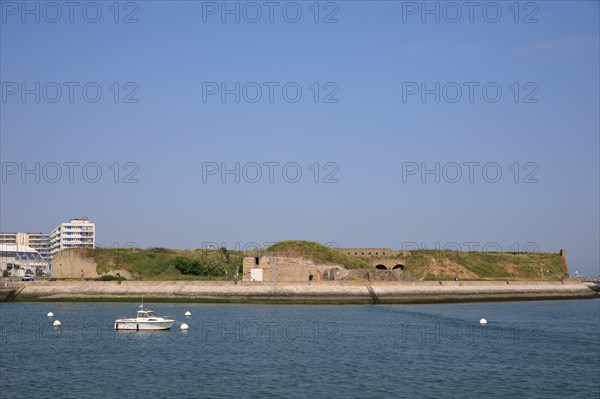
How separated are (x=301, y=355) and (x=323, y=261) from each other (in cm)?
5501

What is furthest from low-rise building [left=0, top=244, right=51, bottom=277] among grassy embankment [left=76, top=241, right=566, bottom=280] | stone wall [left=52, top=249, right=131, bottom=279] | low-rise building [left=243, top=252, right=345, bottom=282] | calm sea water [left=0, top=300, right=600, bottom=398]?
calm sea water [left=0, top=300, right=600, bottom=398]

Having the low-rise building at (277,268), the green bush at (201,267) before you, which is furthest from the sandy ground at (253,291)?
the green bush at (201,267)

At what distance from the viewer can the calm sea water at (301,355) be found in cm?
3509

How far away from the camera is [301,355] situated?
44781mm

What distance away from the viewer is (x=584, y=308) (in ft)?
285

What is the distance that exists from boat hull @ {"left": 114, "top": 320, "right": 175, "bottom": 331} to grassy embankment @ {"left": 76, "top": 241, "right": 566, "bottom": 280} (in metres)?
33.7

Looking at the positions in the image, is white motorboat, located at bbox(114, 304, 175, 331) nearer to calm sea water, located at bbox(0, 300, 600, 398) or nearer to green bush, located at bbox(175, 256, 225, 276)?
calm sea water, located at bbox(0, 300, 600, 398)

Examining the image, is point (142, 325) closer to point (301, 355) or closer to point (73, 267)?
point (301, 355)

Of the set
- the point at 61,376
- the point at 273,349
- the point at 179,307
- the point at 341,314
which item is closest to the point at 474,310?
the point at 341,314

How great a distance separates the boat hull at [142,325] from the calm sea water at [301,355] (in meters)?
1.16

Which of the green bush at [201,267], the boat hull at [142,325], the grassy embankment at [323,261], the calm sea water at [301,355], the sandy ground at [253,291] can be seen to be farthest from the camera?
the grassy embankment at [323,261]

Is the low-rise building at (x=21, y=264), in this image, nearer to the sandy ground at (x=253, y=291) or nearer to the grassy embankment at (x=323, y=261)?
the grassy embankment at (x=323, y=261)

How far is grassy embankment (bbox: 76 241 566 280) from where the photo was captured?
99.6 m

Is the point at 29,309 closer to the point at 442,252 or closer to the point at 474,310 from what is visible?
the point at 474,310
